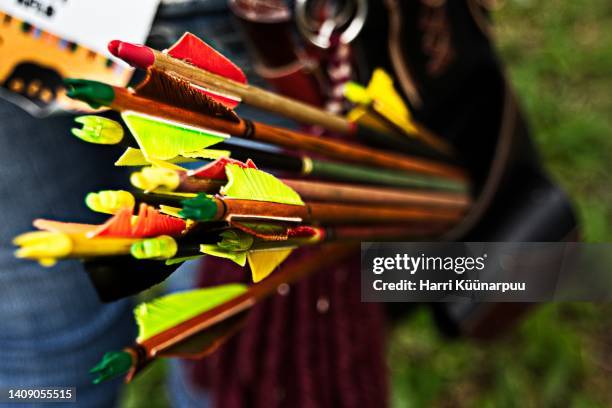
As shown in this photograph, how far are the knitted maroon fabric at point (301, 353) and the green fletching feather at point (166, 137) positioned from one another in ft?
0.99

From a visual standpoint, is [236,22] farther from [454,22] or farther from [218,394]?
[218,394]

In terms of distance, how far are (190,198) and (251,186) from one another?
4 cm

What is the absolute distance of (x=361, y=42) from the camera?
0.64 meters

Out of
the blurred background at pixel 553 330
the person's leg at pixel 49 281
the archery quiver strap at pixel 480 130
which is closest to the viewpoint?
the person's leg at pixel 49 281

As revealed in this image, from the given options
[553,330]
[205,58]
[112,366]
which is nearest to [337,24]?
[205,58]

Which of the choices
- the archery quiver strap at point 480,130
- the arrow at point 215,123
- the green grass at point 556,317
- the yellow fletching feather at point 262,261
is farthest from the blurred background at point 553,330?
the yellow fletching feather at point 262,261

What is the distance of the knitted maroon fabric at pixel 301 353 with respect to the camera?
651 millimetres

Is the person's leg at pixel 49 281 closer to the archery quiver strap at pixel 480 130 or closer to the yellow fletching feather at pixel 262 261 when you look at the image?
the yellow fletching feather at pixel 262 261

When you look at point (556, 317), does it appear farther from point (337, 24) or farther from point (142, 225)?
point (142, 225)

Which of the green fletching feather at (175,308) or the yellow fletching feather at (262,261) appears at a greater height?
the yellow fletching feather at (262,261)

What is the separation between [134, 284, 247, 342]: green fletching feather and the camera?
444 mm

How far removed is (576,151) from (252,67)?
36.9 inches

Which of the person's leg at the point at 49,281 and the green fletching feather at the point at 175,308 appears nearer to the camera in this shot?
the green fletching feather at the point at 175,308

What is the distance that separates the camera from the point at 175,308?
480mm
